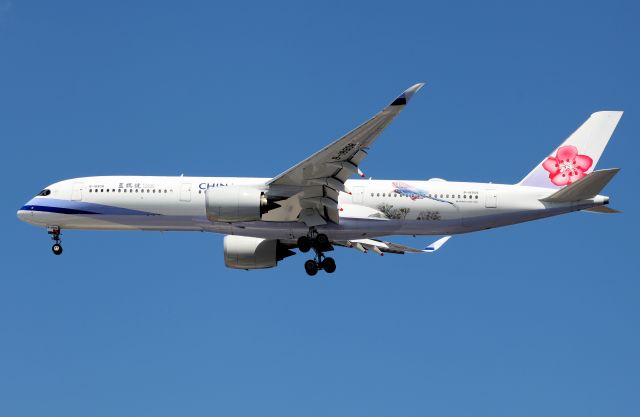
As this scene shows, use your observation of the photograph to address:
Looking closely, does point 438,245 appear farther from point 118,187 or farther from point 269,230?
point 118,187

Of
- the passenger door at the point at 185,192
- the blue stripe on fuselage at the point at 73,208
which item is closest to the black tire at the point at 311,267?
the passenger door at the point at 185,192

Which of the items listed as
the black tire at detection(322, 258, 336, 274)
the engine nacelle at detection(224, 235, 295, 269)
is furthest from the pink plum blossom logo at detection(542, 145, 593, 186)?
the engine nacelle at detection(224, 235, 295, 269)

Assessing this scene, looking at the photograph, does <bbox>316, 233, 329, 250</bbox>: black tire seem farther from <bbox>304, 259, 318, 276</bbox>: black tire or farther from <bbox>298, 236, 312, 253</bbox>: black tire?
<bbox>304, 259, 318, 276</bbox>: black tire

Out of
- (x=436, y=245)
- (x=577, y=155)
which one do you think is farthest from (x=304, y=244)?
(x=577, y=155)

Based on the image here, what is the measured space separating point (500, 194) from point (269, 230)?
942 centimetres

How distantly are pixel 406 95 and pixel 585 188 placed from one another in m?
10.6

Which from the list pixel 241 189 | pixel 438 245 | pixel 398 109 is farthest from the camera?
pixel 438 245

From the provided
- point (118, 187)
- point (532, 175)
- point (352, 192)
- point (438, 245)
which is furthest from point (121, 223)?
point (532, 175)

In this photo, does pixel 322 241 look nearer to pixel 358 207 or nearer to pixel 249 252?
pixel 358 207

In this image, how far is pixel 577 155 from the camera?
47.1 m

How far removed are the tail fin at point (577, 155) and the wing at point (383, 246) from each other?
5025 millimetres

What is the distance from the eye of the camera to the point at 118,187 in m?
44.9

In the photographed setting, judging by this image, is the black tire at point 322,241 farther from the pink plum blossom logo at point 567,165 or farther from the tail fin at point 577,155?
the pink plum blossom logo at point 567,165

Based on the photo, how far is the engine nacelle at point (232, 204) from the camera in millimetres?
41094
